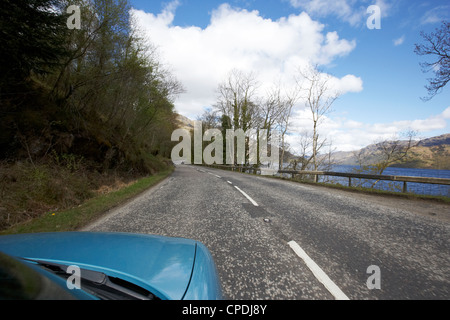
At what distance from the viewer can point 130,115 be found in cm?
1587

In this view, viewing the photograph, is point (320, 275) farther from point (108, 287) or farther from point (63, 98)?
point (63, 98)

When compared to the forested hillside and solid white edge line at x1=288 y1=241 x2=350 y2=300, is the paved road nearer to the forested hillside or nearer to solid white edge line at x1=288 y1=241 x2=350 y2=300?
solid white edge line at x1=288 y1=241 x2=350 y2=300

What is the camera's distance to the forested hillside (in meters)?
5.74

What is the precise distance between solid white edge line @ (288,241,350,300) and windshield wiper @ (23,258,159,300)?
6.57 ft

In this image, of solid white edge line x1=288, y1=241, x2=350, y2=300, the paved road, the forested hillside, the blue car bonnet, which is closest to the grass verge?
the paved road

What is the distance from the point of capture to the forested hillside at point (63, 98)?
5742mm

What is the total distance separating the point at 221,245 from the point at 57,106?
11.2m

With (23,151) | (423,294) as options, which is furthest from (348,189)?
(23,151)

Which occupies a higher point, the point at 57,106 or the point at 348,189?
the point at 57,106

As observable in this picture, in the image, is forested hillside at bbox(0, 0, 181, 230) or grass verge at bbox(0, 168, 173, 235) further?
forested hillside at bbox(0, 0, 181, 230)

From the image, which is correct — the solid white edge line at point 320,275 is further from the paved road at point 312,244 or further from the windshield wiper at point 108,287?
the windshield wiper at point 108,287

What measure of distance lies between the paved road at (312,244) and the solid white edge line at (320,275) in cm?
1
